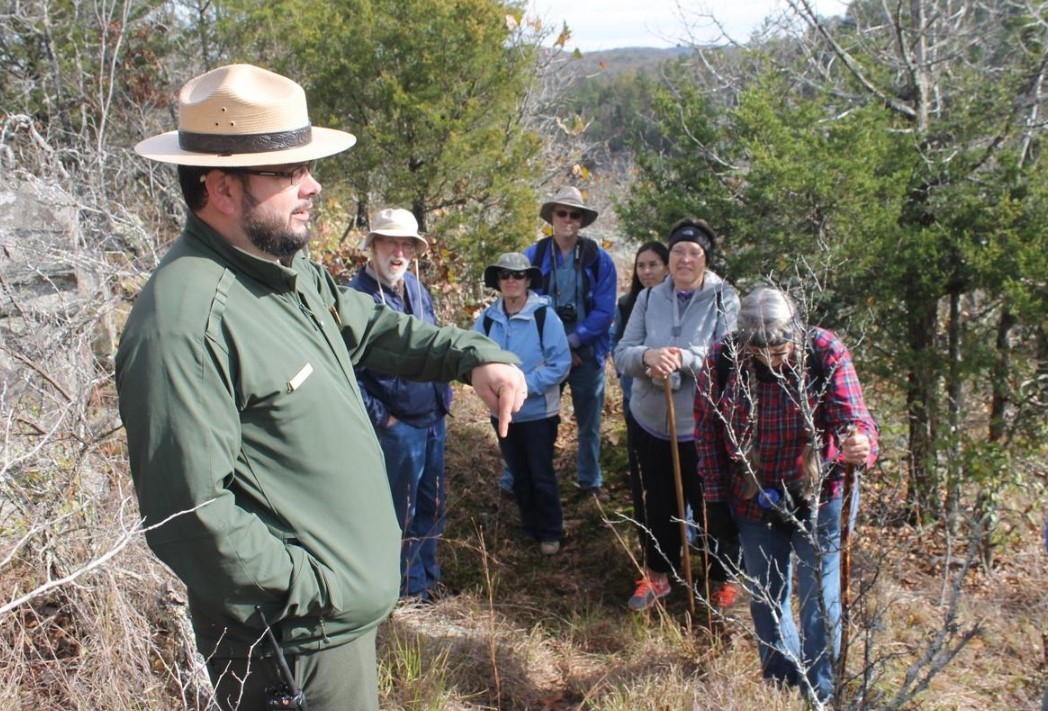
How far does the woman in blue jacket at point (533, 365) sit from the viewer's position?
16.1 feet

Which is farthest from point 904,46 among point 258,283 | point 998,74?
point 258,283

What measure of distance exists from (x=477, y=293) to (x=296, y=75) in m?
2.59

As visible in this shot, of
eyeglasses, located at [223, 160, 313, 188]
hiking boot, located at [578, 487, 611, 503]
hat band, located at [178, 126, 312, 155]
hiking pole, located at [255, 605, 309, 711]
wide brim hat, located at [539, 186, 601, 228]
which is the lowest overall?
hiking boot, located at [578, 487, 611, 503]

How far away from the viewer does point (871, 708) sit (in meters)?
2.75

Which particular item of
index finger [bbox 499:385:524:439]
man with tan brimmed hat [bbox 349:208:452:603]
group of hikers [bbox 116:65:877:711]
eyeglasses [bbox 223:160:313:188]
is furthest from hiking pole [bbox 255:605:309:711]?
man with tan brimmed hat [bbox 349:208:452:603]

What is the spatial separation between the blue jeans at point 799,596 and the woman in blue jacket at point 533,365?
163 centimetres

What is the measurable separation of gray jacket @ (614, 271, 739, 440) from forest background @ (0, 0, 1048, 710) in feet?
1.99

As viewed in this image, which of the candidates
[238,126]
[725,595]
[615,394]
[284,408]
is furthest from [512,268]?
[615,394]

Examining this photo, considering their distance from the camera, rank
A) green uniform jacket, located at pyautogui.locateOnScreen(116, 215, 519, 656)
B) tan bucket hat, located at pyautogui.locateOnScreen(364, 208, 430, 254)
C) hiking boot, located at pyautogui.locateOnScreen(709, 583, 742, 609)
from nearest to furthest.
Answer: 1. green uniform jacket, located at pyautogui.locateOnScreen(116, 215, 519, 656)
2. tan bucket hat, located at pyautogui.locateOnScreen(364, 208, 430, 254)
3. hiking boot, located at pyautogui.locateOnScreen(709, 583, 742, 609)

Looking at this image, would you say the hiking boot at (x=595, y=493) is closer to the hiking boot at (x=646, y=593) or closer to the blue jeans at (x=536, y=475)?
the blue jeans at (x=536, y=475)

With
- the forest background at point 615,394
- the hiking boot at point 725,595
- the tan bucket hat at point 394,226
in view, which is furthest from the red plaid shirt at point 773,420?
the tan bucket hat at point 394,226

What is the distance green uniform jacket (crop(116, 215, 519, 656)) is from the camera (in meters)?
1.69

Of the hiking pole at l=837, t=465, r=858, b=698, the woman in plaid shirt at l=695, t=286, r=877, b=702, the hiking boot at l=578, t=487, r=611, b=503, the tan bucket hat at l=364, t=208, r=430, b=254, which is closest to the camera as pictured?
the hiking pole at l=837, t=465, r=858, b=698

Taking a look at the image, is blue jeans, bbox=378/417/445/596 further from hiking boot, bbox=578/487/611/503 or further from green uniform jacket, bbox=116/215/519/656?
green uniform jacket, bbox=116/215/519/656
